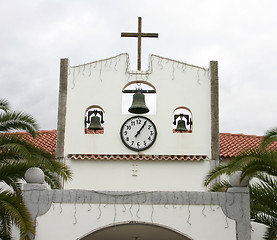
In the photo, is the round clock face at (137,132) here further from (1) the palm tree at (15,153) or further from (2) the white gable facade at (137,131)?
(1) the palm tree at (15,153)

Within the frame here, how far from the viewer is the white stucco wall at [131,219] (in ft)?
37.1

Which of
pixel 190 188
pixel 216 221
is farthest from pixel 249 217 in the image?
pixel 190 188

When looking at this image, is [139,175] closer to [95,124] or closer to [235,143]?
[95,124]

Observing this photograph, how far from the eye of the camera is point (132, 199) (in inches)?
451

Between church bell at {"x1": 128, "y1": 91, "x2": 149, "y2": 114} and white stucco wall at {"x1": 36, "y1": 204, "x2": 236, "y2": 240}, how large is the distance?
437 cm

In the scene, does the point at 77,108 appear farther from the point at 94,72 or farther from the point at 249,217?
the point at 249,217

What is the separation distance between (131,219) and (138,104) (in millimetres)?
4652

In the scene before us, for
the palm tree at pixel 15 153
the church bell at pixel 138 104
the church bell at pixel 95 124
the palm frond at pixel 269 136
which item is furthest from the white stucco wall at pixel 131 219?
the church bell at pixel 95 124

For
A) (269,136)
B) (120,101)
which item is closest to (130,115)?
(120,101)

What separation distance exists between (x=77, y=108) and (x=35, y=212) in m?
5.52

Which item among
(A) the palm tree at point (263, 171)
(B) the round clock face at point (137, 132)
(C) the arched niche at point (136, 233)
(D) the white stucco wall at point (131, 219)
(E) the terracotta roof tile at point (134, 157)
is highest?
(B) the round clock face at point (137, 132)

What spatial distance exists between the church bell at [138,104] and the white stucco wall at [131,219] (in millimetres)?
4373

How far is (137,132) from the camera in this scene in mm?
15883

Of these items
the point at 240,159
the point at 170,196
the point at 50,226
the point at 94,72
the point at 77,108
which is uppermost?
the point at 94,72
